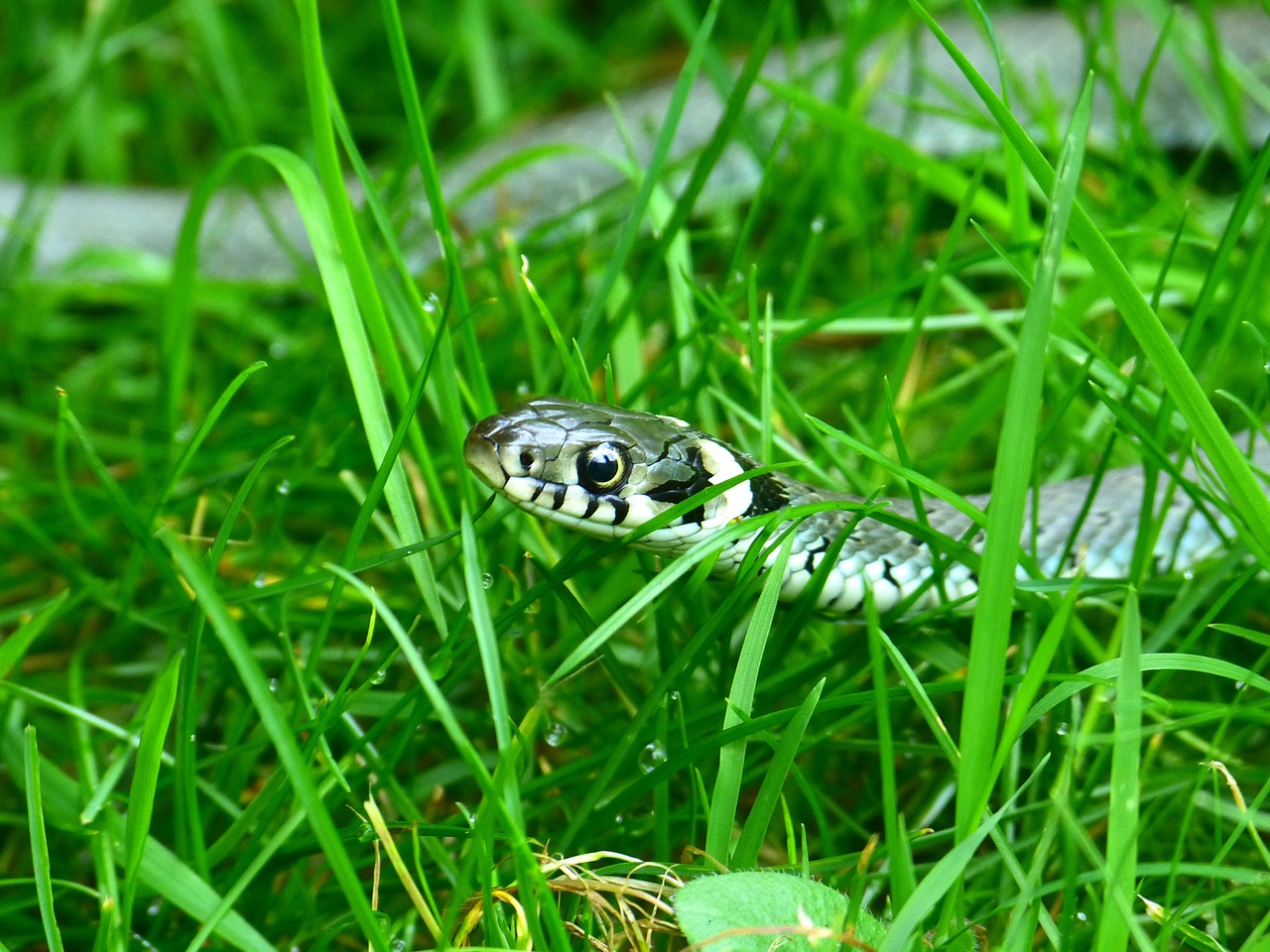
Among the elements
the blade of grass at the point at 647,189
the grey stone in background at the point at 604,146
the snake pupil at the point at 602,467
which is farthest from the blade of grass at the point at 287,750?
the grey stone in background at the point at 604,146

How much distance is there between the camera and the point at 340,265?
2.23m

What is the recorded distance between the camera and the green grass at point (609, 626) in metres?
1.64

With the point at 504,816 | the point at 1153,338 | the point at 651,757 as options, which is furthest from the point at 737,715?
the point at 1153,338

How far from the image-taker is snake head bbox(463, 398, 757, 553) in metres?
2.06

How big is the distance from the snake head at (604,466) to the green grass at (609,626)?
10cm

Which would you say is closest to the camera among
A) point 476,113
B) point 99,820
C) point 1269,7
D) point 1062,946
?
point 1062,946

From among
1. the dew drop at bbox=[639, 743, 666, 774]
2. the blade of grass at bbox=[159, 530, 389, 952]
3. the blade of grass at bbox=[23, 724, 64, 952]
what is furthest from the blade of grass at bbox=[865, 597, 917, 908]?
the blade of grass at bbox=[23, 724, 64, 952]

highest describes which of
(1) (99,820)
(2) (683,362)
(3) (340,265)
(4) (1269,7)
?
(4) (1269,7)

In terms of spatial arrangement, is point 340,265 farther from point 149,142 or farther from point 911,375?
point 149,142

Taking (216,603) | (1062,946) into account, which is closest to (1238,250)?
(1062,946)

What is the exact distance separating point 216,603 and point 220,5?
14.2 ft

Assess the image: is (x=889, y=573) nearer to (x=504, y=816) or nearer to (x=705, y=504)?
(x=705, y=504)

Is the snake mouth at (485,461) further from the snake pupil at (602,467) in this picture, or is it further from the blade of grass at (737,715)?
the blade of grass at (737,715)

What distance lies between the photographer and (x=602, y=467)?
6.97 ft
